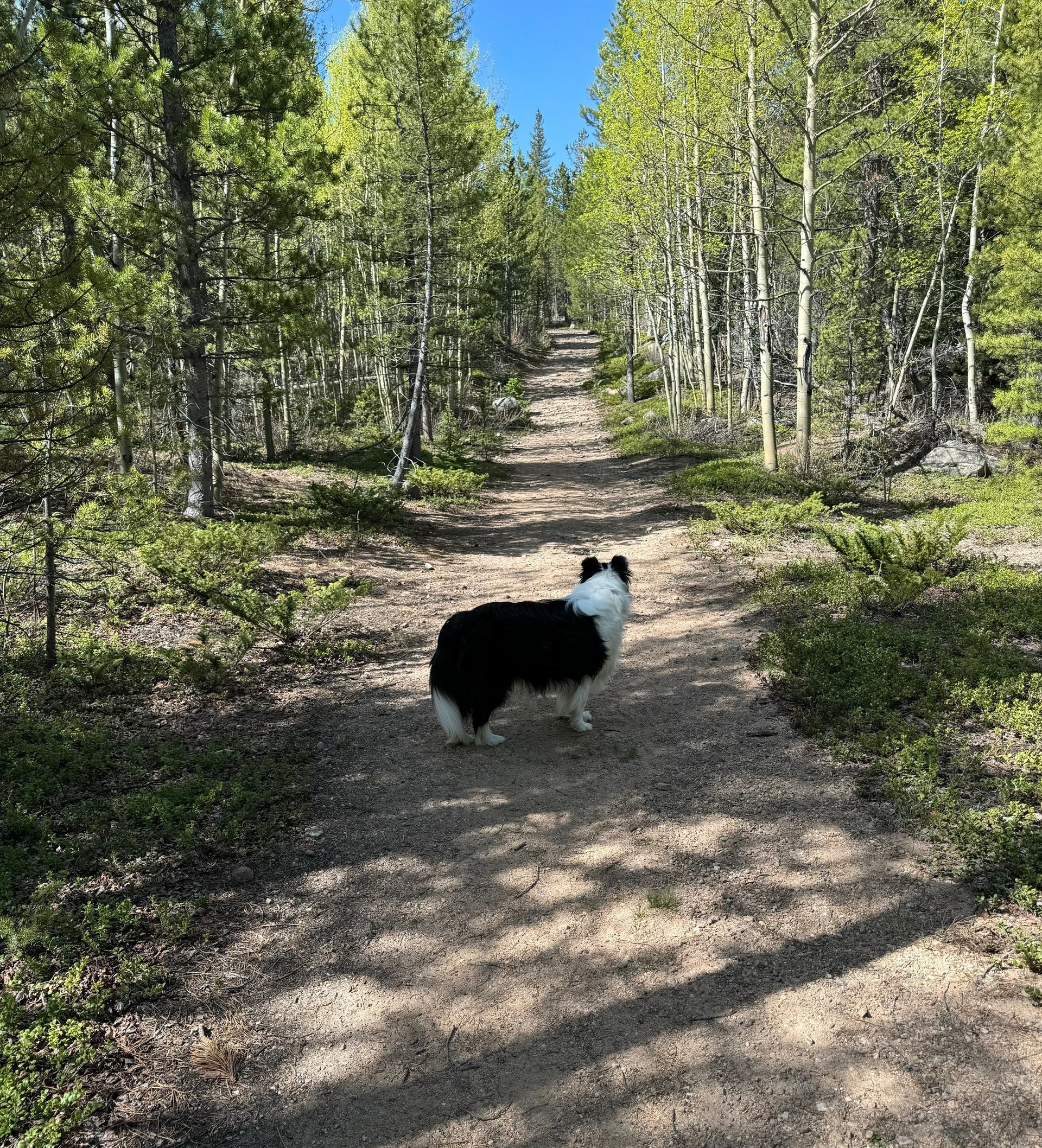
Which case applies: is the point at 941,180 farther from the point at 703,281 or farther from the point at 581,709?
the point at 581,709

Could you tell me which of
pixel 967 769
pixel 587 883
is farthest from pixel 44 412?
pixel 967 769

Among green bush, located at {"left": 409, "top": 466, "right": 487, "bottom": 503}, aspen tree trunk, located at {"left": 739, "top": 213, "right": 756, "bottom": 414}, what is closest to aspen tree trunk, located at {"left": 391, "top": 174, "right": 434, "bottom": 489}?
green bush, located at {"left": 409, "top": 466, "right": 487, "bottom": 503}

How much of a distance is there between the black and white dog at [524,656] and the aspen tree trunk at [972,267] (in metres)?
15.8

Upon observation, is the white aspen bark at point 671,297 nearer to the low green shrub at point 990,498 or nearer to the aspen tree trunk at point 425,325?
the aspen tree trunk at point 425,325

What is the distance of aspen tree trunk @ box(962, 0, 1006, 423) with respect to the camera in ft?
53.0

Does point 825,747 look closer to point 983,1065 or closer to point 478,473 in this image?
point 983,1065

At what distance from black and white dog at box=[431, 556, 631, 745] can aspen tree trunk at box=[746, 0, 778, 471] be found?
10804 millimetres

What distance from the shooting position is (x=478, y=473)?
18203 millimetres

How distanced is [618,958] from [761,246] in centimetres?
1493

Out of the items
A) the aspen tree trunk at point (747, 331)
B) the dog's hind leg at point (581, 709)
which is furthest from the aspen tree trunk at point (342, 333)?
the dog's hind leg at point (581, 709)

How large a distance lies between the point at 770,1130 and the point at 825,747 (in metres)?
3.09

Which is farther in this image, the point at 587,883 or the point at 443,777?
the point at 443,777

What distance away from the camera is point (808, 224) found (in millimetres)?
13648

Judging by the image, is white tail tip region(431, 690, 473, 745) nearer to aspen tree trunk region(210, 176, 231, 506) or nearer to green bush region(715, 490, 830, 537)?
aspen tree trunk region(210, 176, 231, 506)
